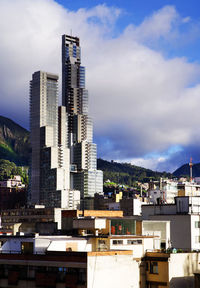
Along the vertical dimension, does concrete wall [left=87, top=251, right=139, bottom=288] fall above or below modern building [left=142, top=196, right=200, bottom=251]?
below

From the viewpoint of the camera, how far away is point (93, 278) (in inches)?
2906

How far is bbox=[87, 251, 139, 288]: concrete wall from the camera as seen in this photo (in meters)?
73.9

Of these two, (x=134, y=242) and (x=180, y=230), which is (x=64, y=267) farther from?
(x=180, y=230)

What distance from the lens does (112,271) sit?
7675 cm

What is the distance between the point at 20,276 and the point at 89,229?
19594 millimetres

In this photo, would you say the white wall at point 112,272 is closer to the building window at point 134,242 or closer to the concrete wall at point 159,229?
the building window at point 134,242

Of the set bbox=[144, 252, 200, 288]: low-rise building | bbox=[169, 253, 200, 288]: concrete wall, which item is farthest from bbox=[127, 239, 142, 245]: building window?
bbox=[169, 253, 200, 288]: concrete wall

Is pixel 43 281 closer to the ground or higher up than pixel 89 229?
closer to the ground

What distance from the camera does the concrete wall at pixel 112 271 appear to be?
7394 centimetres

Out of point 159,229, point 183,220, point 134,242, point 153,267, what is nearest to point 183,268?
point 153,267

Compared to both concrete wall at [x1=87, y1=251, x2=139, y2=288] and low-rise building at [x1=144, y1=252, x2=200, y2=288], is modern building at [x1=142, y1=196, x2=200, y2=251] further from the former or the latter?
concrete wall at [x1=87, y1=251, x2=139, y2=288]

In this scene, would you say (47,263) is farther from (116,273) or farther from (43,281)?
(116,273)

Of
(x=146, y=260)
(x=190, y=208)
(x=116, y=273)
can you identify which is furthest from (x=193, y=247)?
(x=116, y=273)

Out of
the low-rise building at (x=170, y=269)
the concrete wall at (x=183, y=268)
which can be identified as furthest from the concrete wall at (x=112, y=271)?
the concrete wall at (x=183, y=268)
